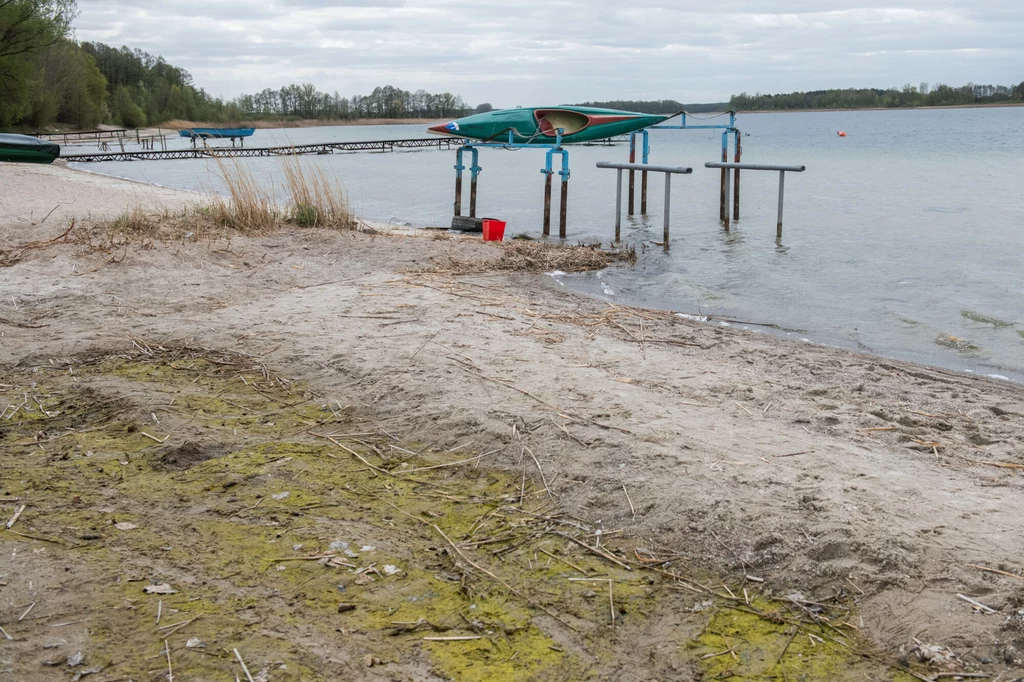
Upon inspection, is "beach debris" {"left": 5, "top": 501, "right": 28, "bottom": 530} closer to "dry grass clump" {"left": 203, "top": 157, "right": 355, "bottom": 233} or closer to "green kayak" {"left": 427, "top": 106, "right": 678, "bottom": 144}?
"dry grass clump" {"left": 203, "top": 157, "right": 355, "bottom": 233}

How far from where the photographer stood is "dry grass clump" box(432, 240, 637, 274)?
10734 millimetres

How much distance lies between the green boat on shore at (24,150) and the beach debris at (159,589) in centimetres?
2863

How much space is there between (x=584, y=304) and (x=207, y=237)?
14.2 ft

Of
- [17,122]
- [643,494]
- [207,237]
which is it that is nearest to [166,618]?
[643,494]

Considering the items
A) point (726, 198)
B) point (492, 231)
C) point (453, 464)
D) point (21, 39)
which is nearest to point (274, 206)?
point (492, 231)

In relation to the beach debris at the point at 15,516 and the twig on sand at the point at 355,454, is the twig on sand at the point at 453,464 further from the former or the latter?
the beach debris at the point at 15,516

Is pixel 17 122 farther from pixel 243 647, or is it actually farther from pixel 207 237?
pixel 243 647

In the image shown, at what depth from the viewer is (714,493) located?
4.07m

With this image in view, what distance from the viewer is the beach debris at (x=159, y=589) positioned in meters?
3.25

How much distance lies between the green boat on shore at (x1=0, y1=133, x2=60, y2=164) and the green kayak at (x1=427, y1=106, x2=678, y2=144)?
17.2 meters

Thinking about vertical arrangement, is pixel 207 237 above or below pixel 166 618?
above

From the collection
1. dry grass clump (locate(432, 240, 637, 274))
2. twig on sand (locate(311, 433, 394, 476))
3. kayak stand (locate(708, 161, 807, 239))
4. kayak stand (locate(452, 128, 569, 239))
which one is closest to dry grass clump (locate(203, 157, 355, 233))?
dry grass clump (locate(432, 240, 637, 274))

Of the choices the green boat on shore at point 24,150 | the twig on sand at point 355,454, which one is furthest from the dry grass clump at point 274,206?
the green boat on shore at point 24,150

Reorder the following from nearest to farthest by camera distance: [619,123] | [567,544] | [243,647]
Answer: [243,647]
[567,544]
[619,123]
